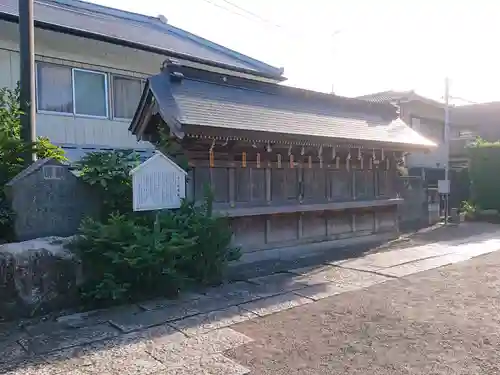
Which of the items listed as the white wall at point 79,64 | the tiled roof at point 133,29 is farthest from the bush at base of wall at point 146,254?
the tiled roof at point 133,29

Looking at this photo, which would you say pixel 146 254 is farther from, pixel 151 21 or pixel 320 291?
pixel 151 21

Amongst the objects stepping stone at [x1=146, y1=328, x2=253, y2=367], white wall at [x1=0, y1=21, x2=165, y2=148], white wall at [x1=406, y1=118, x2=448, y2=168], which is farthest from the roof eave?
white wall at [x1=406, y1=118, x2=448, y2=168]

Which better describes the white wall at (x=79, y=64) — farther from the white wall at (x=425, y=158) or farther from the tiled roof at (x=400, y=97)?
the white wall at (x=425, y=158)

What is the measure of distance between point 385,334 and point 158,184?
161 inches

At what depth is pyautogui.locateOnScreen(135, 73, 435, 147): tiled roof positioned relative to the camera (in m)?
8.11

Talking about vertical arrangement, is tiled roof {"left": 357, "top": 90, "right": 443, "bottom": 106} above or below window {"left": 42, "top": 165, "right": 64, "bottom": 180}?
above

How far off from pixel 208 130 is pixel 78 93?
20.7ft

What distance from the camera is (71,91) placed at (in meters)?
11.9

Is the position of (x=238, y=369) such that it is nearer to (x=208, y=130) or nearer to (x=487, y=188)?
(x=208, y=130)

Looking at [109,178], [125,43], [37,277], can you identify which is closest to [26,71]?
[109,178]

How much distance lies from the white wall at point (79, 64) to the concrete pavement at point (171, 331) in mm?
6963

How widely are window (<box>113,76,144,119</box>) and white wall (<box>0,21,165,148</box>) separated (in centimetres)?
21

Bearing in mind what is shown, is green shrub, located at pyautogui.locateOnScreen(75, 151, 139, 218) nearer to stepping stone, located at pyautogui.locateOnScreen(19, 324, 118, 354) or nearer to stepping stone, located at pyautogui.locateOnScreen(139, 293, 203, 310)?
stepping stone, located at pyautogui.locateOnScreen(139, 293, 203, 310)

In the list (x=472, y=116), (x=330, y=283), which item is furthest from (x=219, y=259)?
(x=472, y=116)
